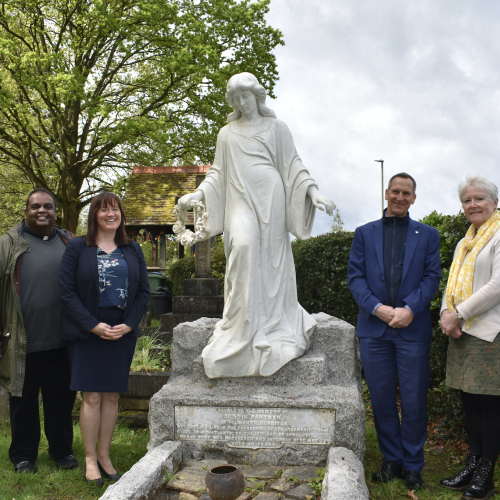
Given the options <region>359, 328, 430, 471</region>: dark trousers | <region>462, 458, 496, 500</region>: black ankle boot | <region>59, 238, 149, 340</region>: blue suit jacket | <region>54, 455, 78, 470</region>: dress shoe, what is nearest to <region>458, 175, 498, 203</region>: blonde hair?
<region>359, 328, 430, 471</region>: dark trousers

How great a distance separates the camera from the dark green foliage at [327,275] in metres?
6.26

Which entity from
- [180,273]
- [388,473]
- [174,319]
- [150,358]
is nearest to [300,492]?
[388,473]

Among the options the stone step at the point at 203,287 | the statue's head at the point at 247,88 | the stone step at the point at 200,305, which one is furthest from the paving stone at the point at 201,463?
the stone step at the point at 203,287

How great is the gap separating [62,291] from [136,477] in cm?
132

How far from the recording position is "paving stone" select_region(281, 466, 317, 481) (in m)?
3.23

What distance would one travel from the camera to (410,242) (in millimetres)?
3373

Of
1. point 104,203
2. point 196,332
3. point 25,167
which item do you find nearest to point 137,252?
point 104,203

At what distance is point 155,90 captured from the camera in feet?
45.7

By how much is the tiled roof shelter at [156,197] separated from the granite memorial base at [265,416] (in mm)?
9197

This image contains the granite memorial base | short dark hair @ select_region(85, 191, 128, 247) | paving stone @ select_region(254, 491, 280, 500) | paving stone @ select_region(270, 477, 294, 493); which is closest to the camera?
paving stone @ select_region(254, 491, 280, 500)

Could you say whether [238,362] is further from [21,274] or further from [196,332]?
[21,274]

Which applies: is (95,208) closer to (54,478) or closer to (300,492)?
(54,478)

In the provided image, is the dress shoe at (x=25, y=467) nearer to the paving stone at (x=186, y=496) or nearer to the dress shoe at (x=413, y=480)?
the paving stone at (x=186, y=496)

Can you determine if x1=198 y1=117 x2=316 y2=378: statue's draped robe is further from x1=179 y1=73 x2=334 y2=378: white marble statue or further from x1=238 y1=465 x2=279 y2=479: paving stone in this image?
x1=238 y1=465 x2=279 y2=479: paving stone
